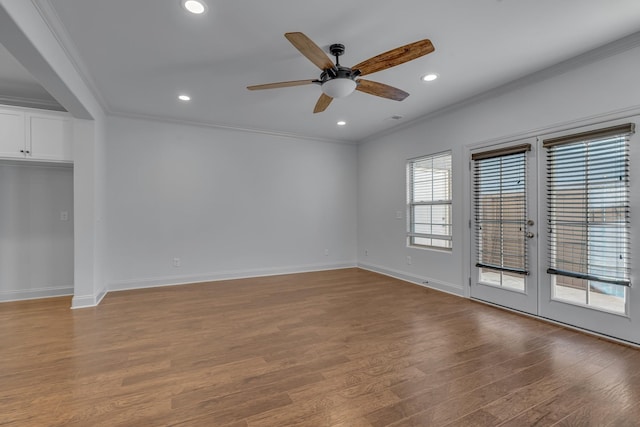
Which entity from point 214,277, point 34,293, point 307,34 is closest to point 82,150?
point 34,293

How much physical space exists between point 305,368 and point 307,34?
277cm

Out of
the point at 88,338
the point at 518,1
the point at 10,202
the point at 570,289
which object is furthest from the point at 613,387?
the point at 10,202

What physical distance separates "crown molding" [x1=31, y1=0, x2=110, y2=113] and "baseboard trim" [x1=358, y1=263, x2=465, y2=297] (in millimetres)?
5170

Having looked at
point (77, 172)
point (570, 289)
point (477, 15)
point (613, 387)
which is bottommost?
point (613, 387)

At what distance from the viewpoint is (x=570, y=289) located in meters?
3.07

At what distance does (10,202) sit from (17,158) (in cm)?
79

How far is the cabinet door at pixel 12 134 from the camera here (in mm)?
3562

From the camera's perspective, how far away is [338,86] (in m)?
2.73

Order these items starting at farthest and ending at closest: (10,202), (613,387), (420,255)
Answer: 1. (420,255)
2. (10,202)
3. (613,387)

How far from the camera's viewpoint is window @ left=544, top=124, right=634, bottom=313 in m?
2.72

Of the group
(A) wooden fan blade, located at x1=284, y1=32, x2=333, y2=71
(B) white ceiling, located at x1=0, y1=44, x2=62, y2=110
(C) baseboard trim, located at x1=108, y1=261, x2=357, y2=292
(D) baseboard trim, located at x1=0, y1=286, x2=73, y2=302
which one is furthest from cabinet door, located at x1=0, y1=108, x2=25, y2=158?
(A) wooden fan blade, located at x1=284, y1=32, x2=333, y2=71

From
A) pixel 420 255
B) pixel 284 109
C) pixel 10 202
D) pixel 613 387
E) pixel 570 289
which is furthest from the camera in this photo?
pixel 420 255

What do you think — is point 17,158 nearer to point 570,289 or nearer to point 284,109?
point 284,109

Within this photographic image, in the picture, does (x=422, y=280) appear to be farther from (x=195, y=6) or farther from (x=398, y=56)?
(x=195, y=6)
